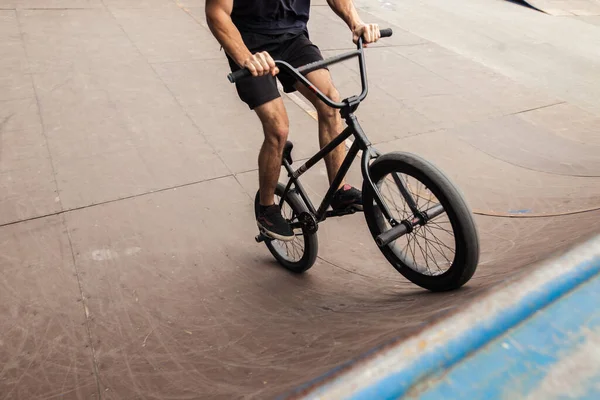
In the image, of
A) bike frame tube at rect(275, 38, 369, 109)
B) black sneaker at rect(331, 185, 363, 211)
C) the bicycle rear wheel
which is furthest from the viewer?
black sneaker at rect(331, 185, 363, 211)

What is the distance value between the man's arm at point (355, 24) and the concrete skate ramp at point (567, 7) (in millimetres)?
10182

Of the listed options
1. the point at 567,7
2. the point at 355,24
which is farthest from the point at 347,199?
the point at 567,7

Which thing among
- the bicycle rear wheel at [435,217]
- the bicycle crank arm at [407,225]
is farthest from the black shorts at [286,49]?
the bicycle crank arm at [407,225]

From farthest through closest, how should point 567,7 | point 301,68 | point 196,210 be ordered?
point 567,7
point 196,210
point 301,68

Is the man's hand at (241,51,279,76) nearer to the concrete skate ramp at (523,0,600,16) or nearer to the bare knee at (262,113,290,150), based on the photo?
the bare knee at (262,113,290,150)

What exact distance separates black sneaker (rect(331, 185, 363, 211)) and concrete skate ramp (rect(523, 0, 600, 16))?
1072cm

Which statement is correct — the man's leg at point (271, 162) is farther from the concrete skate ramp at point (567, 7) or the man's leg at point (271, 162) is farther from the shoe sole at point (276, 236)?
the concrete skate ramp at point (567, 7)

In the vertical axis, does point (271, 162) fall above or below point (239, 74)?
below

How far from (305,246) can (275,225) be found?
30 cm

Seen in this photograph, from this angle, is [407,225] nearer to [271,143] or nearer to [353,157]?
[353,157]

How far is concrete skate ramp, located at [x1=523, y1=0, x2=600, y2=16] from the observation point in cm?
1094

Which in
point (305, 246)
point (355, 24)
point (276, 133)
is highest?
point (355, 24)

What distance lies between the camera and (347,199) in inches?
108

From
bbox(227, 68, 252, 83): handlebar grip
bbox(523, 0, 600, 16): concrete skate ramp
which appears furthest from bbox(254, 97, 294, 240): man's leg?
bbox(523, 0, 600, 16): concrete skate ramp
